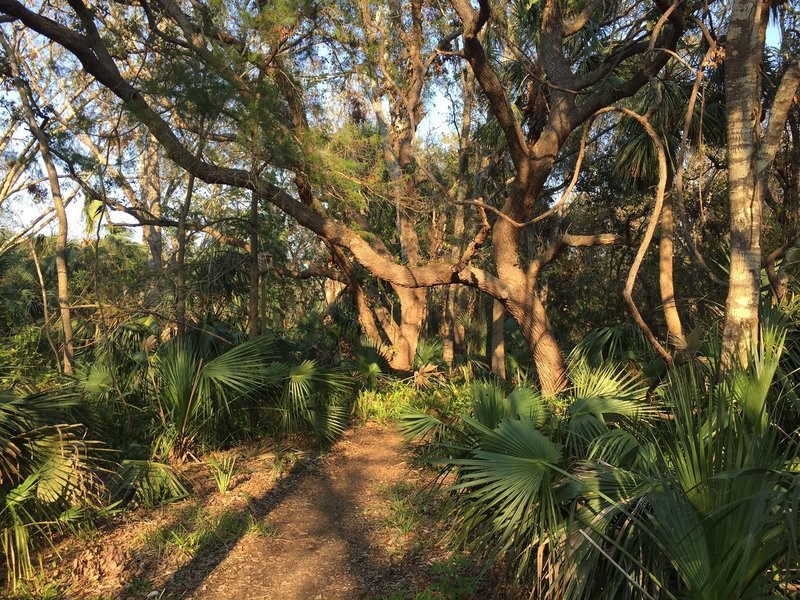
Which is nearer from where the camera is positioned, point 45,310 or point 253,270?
point 45,310

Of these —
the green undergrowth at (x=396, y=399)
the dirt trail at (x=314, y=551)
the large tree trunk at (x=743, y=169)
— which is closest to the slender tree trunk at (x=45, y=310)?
the dirt trail at (x=314, y=551)

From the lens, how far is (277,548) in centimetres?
549

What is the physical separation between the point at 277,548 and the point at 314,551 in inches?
13.8

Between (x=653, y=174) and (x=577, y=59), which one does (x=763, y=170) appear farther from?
(x=577, y=59)

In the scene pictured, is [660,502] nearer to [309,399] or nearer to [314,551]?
[314,551]

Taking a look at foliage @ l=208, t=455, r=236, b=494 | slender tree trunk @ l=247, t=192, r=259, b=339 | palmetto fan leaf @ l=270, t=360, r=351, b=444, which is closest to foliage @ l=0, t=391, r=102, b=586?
foliage @ l=208, t=455, r=236, b=494

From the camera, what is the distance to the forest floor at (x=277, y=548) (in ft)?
15.4

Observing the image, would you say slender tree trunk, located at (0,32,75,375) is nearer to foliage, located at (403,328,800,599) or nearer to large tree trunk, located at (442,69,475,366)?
large tree trunk, located at (442,69,475,366)

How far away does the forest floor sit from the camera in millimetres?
4680

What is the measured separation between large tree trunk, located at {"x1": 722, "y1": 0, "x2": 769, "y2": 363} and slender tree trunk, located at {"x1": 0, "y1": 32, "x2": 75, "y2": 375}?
316 inches

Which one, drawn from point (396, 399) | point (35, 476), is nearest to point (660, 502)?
point (35, 476)

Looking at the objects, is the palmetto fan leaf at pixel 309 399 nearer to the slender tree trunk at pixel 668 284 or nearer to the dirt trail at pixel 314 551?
the dirt trail at pixel 314 551

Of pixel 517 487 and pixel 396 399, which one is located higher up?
pixel 517 487

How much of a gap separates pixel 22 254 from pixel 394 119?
12.1 m
